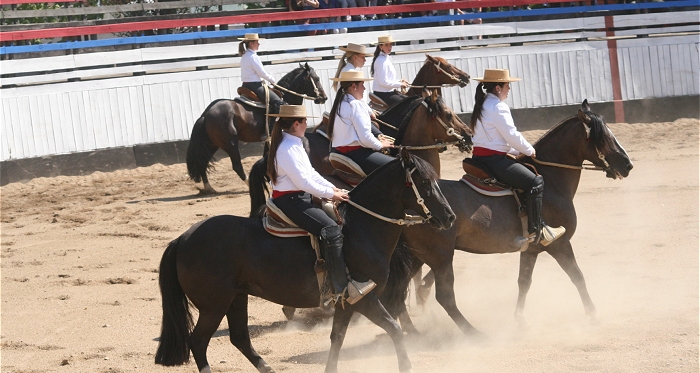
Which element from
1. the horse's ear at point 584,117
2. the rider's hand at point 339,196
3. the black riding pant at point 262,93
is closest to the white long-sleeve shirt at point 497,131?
the horse's ear at point 584,117

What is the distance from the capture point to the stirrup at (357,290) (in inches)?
255

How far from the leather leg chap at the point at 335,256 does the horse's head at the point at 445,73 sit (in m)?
6.10

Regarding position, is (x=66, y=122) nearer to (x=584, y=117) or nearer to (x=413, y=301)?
(x=413, y=301)

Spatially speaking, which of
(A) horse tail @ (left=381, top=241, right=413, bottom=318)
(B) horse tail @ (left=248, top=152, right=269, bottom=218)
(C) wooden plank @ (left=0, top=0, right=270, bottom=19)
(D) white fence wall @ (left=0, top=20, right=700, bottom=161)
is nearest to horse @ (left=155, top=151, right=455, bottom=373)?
(A) horse tail @ (left=381, top=241, right=413, bottom=318)

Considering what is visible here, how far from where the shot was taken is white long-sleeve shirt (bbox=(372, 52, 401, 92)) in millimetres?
12320

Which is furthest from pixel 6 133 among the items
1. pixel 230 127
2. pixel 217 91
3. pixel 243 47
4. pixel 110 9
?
pixel 243 47

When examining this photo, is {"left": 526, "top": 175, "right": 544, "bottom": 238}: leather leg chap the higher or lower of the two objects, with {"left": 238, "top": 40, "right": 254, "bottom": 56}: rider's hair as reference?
lower

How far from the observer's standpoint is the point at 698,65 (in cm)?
1888

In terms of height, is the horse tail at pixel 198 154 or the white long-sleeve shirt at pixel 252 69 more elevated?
the white long-sleeve shirt at pixel 252 69

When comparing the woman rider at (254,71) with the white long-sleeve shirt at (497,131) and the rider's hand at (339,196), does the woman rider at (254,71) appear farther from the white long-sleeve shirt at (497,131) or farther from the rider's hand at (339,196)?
the rider's hand at (339,196)

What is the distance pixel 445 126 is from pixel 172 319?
154 inches

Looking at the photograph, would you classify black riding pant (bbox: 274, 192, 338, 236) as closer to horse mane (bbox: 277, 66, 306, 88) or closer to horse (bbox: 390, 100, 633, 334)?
horse (bbox: 390, 100, 633, 334)

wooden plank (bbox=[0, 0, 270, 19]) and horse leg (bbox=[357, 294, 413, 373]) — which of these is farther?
Answer: wooden plank (bbox=[0, 0, 270, 19])

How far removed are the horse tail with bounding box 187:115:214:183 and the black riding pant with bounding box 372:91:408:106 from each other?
3437 mm
